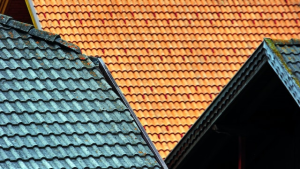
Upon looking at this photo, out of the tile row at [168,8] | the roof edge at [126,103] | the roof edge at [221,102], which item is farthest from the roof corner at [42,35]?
the tile row at [168,8]

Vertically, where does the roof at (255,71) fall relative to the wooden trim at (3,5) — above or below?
above

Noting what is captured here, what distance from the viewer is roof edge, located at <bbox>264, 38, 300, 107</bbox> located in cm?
804

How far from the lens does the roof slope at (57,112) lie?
8.77 meters

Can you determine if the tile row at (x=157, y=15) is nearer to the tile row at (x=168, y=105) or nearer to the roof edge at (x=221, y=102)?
the tile row at (x=168, y=105)

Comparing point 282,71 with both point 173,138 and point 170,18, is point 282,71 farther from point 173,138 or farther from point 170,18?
point 170,18

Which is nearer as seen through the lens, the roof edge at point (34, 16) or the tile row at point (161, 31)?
the roof edge at point (34, 16)

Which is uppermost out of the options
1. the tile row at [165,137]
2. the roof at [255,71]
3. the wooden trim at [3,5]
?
the roof at [255,71]

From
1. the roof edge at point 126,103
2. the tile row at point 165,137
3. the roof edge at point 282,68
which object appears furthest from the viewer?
the tile row at point 165,137

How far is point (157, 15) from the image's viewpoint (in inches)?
642

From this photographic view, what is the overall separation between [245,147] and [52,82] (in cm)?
230

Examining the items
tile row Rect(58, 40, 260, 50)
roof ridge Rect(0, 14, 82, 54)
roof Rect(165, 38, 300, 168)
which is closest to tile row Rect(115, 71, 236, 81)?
tile row Rect(58, 40, 260, 50)

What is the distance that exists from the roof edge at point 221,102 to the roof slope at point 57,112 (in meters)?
0.66

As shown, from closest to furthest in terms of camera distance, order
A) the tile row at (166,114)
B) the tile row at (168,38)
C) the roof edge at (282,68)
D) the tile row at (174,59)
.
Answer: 1. the roof edge at (282,68)
2. the tile row at (166,114)
3. the tile row at (174,59)
4. the tile row at (168,38)

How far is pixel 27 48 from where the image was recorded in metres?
10.2
